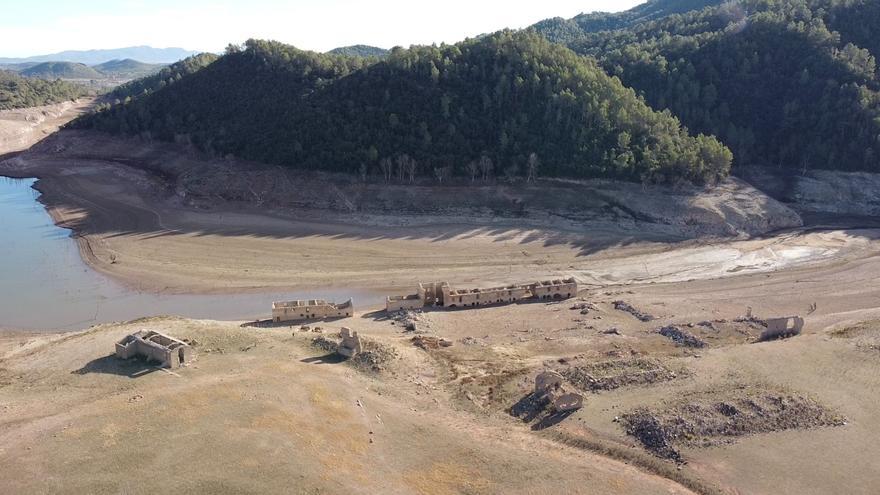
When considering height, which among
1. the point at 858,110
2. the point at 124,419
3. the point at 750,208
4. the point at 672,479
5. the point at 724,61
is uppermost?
the point at 724,61

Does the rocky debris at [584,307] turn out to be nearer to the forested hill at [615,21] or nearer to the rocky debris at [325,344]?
the rocky debris at [325,344]

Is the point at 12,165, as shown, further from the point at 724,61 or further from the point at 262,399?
the point at 724,61

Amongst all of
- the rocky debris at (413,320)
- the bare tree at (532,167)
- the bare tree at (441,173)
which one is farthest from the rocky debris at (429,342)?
the bare tree at (532,167)

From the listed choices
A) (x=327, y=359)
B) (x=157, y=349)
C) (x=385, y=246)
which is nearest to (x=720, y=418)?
(x=327, y=359)

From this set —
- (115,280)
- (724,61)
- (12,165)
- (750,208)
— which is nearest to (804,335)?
(750,208)

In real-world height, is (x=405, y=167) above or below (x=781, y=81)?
below

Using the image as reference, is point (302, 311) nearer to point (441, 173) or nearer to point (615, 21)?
point (441, 173)
